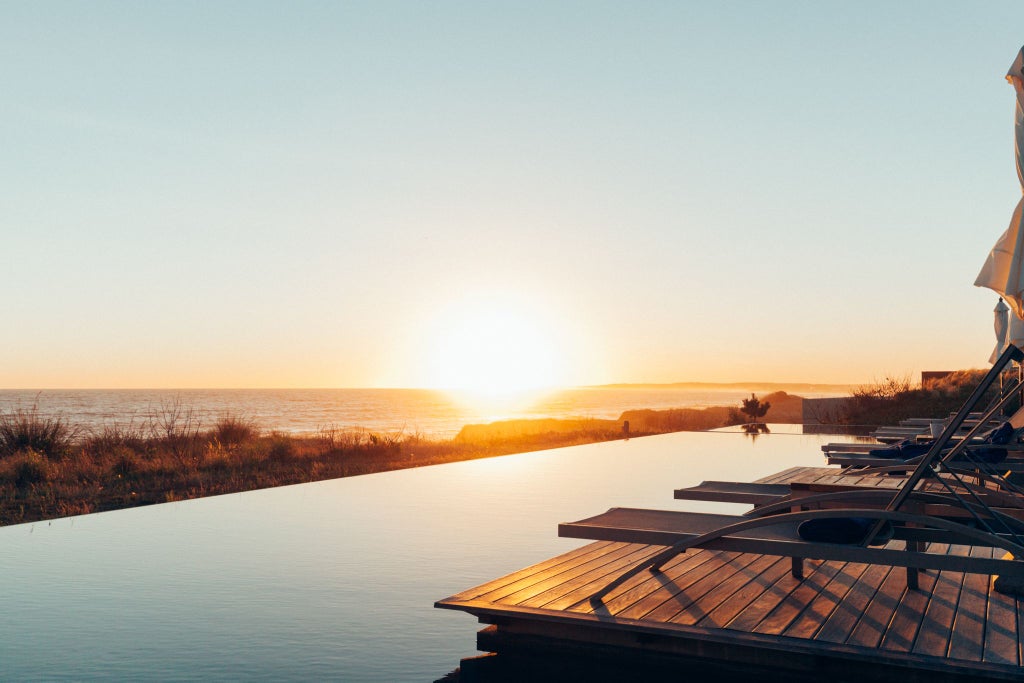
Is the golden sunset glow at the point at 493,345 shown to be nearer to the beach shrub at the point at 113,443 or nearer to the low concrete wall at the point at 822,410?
the low concrete wall at the point at 822,410

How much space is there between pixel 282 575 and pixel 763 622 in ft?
10.1

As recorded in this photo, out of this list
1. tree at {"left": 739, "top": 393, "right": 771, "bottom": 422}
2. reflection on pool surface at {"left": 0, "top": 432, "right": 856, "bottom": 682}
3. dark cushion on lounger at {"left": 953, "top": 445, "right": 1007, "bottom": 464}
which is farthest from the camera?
tree at {"left": 739, "top": 393, "right": 771, "bottom": 422}

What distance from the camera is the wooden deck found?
2.87 meters

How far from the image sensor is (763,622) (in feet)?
10.5

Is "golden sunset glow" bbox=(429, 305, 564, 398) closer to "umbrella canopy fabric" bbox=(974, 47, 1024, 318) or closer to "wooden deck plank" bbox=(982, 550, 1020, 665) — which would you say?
"wooden deck plank" bbox=(982, 550, 1020, 665)

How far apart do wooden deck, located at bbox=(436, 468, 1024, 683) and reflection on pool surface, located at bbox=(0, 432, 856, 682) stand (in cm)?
43

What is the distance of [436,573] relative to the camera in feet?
16.7

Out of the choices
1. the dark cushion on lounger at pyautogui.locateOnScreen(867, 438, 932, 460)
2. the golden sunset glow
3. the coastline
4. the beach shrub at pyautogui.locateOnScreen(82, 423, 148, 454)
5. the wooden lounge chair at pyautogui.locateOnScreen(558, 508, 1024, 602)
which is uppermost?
the golden sunset glow

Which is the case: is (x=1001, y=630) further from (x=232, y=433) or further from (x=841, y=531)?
(x=232, y=433)

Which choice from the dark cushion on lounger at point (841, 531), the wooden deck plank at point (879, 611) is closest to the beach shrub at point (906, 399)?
the wooden deck plank at point (879, 611)

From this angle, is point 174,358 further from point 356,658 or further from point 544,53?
point 356,658

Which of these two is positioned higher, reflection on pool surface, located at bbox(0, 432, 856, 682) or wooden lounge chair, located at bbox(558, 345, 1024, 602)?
wooden lounge chair, located at bbox(558, 345, 1024, 602)

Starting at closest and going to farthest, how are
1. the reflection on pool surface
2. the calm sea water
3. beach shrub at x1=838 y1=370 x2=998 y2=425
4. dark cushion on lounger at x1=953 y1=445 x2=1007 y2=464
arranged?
the reflection on pool surface, dark cushion on lounger at x1=953 y1=445 x2=1007 y2=464, beach shrub at x1=838 y1=370 x2=998 y2=425, the calm sea water

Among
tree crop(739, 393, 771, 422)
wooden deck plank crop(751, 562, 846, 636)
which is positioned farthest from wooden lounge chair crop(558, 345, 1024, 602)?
tree crop(739, 393, 771, 422)
